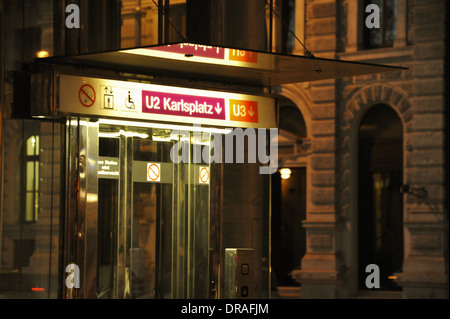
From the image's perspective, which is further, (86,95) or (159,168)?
(159,168)

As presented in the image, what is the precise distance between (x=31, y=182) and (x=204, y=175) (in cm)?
255

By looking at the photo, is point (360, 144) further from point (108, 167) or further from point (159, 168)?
point (108, 167)

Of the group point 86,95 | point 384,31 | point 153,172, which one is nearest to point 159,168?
point 153,172

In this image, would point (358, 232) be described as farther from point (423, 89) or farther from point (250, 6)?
point (250, 6)

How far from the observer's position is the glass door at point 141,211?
364 inches

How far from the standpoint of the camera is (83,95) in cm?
888

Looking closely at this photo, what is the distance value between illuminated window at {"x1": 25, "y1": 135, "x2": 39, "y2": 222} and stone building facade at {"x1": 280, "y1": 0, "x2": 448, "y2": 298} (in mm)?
11441

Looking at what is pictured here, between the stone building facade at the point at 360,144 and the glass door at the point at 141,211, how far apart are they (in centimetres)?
905

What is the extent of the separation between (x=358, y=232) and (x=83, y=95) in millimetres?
12265

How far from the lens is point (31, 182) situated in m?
8.86

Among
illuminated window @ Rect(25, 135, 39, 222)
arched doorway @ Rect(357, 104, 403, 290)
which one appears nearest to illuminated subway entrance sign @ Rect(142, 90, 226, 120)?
illuminated window @ Rect(25, 135, 39, 222)

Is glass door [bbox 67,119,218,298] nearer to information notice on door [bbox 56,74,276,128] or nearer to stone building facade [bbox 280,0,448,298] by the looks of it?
information notice on door [bbox 56,74,276,128]

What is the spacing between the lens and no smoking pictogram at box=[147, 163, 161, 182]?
10367 mm

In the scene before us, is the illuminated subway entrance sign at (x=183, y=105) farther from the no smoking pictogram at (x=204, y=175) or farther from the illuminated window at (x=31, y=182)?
the illuminated window at (x=31, y=182)
